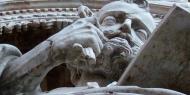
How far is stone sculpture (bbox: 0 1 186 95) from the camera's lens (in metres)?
2.40

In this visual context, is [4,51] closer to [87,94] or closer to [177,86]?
[87,94]

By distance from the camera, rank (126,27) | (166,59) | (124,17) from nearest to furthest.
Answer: (166,59)
(126,27)
(124,17)

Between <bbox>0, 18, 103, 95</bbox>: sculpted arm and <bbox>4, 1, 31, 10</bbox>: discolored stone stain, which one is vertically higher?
<bbox>0, 18, 103, 95</bbox>: sculpted arm

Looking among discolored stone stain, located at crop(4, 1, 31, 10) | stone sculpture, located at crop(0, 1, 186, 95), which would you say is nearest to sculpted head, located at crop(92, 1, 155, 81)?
stone sculpture, located at crop(0, 1, 186, 95)

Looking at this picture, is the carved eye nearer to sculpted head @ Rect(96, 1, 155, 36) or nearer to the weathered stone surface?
sculpted head @ Rect(96, 1, 155, 36)

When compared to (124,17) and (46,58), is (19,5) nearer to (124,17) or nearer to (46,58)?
(124,17)

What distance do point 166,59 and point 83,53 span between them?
0.27 m

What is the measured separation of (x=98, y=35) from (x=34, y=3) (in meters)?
2.67

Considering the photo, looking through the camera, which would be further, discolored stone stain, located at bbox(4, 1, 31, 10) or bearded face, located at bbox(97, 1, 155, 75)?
discolored stone stain, located at bbox(4, 1, 31, 10)

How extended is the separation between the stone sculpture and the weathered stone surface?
0.16 m

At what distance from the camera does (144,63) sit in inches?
93.4

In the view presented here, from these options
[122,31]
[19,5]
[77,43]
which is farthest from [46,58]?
[19,5]

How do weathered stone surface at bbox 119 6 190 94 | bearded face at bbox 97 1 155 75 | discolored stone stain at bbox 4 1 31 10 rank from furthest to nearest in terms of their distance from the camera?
discolored stone stain at bbox 4 1 31 10
bearded face at bbox 97 1 155 75
weathered stone surface at bbox 119 6 190 94

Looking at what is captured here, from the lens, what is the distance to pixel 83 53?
2373 millimetres
